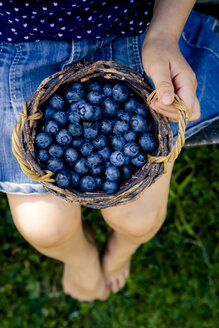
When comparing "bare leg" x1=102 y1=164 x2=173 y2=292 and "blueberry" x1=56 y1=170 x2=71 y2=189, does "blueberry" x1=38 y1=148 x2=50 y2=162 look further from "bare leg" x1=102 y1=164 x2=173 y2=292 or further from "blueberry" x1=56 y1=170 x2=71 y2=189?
"bare leg" x1=102 y1=164 x2=173 y2=292

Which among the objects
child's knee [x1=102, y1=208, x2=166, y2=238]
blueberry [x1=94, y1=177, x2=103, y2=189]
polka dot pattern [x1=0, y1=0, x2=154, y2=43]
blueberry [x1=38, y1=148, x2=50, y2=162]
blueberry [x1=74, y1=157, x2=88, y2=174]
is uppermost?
polka dot pattern [x1=0, y1=0, x2=154, y2=43]

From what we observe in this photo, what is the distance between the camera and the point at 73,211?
1167 mm

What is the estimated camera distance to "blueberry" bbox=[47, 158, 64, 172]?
982 millimetres

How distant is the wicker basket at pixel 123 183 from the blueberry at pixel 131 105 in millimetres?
27

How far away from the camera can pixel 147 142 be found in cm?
99

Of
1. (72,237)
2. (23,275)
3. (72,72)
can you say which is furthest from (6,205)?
(72,72)

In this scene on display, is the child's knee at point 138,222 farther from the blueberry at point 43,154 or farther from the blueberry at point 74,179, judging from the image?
the blueberry at point 43,154

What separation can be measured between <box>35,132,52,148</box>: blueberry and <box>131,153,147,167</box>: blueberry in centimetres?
27

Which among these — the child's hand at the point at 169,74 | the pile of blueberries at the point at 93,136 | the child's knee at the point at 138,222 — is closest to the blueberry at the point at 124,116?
the pile of blueberries at the point at 93,136

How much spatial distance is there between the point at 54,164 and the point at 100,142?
0.16 meters

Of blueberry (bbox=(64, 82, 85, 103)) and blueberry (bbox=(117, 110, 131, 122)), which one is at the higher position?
blueberry (bbox=(64, 82, 85, 103))

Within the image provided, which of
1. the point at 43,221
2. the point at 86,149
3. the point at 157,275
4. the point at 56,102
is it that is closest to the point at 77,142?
the point at 86,149

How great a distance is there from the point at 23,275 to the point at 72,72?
3.79 feet

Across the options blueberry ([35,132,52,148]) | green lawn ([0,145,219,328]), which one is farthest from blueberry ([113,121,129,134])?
green lawn ([0,145,219,328])
